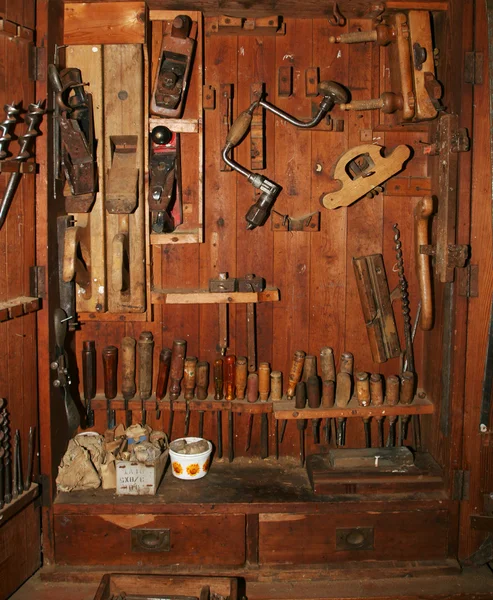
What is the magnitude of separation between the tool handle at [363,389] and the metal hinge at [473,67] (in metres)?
1.16

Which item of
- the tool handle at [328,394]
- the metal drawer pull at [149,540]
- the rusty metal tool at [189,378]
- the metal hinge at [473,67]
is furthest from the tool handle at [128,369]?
the metal hinge at [473,67]

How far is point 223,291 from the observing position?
7.91 feet

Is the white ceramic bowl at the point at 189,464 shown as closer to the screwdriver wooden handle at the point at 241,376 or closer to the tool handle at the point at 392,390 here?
the screwdriver wooden handle at the point at 241,376

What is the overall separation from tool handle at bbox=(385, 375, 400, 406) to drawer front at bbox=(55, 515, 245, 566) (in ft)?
2.46

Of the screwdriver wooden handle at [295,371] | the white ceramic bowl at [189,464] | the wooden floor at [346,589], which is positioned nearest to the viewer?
the wooden floor at [346,589]

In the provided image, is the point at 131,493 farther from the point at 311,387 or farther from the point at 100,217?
the point at 100,217

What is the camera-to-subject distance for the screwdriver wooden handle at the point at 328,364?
2.54 meters

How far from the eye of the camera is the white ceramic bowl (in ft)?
7.86

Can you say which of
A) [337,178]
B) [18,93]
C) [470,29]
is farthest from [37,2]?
[470,29]

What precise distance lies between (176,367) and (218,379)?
18cm

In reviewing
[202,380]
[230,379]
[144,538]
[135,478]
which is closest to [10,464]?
[135,478]

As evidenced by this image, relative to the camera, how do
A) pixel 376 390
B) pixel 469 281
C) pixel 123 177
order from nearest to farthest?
1. pixel 469 281
2. pixel 123 177
3. pixel 376 390

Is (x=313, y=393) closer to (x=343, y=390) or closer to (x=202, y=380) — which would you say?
(x=343, y=390)

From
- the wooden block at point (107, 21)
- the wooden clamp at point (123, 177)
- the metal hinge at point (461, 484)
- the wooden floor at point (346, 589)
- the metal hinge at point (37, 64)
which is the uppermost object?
the wooden block at point (107, 21)
